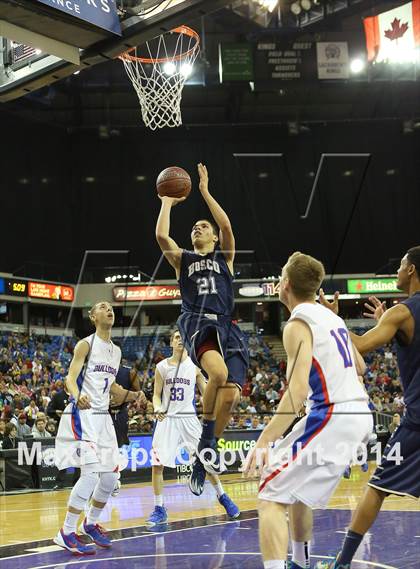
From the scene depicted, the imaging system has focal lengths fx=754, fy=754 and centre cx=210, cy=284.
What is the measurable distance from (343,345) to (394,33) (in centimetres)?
2090

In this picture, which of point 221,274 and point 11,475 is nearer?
point 221,274

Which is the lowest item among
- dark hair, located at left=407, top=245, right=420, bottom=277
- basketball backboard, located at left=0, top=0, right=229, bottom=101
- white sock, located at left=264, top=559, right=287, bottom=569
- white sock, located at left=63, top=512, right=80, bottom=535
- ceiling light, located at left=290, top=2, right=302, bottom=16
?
white sock, located at left=63, top=512, right=80, bottom=535

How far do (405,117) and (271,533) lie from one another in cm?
2920

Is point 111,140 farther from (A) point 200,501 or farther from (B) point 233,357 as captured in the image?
(B) point 233,357

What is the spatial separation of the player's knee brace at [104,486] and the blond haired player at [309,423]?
3.53 m

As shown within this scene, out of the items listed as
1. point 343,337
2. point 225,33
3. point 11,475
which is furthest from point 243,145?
point 343,337

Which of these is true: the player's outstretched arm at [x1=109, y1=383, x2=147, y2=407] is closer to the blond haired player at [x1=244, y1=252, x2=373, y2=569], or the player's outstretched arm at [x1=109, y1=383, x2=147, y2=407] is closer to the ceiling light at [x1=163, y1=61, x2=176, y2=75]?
the blond haired player at [x1=244, y1=252, x2=373, y2=569]

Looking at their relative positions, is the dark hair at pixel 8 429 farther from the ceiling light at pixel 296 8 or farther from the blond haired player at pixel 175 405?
the ceiling light at pixel 296 8

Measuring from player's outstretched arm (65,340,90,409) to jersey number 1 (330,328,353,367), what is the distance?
3500 mm

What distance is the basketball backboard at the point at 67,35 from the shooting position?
5.21 m

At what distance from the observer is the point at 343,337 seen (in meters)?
4.12

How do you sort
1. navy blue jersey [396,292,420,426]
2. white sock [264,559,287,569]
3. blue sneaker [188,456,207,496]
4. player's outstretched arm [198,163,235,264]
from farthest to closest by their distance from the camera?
player's outstretched arm [198,163,235,264] < blue sneaker [188,456,207,496] < navy blue jersey [396,292,420,426] < white sock [264,559,287,569]

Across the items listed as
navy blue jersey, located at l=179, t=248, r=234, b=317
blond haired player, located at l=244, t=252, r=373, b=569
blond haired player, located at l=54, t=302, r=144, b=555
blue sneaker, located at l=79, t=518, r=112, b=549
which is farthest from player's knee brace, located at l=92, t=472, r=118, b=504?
blond haired player, located at l=244, t=252, r=373, b=569

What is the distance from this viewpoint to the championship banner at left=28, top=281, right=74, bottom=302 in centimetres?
2733
